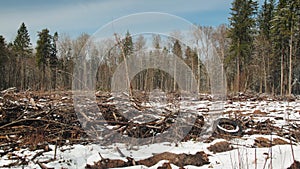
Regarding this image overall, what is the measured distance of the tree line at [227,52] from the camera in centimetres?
447

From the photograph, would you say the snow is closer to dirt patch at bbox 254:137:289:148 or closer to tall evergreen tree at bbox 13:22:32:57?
dirt patch at bbox 254:137:289:148

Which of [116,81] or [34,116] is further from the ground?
[116,81]

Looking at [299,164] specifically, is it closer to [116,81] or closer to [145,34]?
[145,34]

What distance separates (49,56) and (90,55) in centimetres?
2971

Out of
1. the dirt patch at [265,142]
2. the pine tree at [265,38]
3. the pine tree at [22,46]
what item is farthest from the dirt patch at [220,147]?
the pine tree at [22,46]

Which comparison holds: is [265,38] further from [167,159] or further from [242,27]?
[167,159]

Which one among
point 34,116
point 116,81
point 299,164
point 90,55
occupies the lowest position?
point 299,164

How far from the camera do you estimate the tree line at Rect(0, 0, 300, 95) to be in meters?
4.47

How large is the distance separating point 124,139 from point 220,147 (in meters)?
1.48

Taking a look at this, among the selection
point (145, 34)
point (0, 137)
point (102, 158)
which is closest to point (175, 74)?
point (145, 34)

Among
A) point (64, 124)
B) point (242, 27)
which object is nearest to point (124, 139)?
point (64, 124)

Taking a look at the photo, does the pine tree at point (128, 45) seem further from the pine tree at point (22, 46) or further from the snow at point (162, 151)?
the pine tree at point (22, 46)

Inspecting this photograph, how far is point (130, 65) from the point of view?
4488 mm

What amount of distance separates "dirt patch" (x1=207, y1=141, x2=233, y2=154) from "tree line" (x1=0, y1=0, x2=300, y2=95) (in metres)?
1.57
